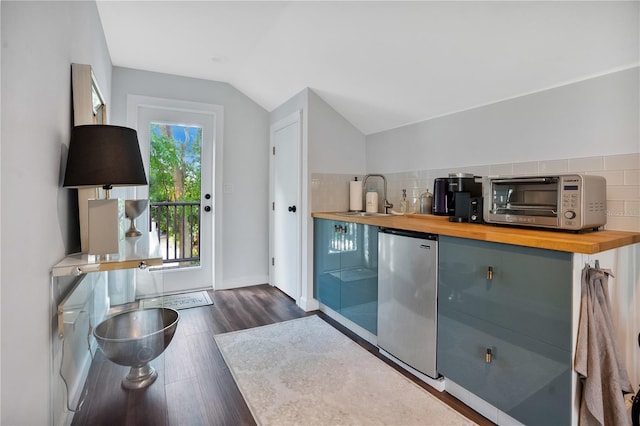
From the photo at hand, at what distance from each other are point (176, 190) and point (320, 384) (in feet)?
8.63

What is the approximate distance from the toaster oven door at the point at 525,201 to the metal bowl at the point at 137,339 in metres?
2.02

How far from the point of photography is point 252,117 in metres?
3.91

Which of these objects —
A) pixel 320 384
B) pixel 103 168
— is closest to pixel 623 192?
pixel 320 384

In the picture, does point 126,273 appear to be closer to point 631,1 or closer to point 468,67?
point 468,67

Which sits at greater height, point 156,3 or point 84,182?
point 156,3

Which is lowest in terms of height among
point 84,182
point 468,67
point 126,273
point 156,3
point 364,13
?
point 126,273

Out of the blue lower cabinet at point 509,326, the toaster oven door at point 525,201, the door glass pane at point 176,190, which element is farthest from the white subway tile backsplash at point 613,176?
the door glass pane at point 176,190

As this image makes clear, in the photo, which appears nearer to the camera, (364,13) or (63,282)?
(63,282)

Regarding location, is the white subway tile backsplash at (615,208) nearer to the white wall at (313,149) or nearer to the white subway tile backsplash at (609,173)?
the white subway tile backsplash at (609,173)

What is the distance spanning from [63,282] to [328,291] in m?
1.91

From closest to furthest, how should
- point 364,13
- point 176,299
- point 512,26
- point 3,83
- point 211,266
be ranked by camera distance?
point 3,83
point 512,26
point 364,13
point 176,299
point 211,266

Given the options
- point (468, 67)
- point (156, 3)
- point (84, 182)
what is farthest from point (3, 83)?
point (468, 67)

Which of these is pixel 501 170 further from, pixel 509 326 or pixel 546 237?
pixel 509 326

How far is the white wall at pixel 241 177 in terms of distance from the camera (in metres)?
3.71
